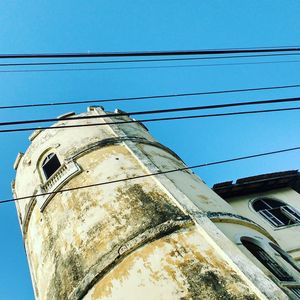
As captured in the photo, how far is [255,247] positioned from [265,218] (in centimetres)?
486

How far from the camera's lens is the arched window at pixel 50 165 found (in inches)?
469

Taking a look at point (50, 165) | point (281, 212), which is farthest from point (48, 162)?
point (281, 212)

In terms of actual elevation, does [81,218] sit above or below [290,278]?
above

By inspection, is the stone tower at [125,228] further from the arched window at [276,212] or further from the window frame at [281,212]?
the arched window at [276,212]

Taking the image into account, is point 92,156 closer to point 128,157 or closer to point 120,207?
point 128,157

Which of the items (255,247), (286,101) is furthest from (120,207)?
(286,101)

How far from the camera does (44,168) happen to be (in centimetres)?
1216

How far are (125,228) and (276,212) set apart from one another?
729cm

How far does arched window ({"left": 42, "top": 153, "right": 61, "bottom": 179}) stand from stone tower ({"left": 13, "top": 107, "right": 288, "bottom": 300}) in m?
0.03

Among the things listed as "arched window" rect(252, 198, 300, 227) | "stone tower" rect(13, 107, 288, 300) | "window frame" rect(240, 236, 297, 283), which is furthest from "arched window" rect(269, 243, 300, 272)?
"arched window" rect(252, 198, 300, 227)

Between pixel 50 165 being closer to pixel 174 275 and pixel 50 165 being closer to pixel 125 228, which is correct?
pixel 125 228

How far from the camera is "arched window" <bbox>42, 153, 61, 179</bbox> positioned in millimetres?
11914

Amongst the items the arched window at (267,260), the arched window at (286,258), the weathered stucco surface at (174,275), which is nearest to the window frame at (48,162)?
the weathered stucco surface at (174,275)

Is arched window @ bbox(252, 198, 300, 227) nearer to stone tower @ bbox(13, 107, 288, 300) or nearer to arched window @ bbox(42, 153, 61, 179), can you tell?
stone tower @ bbox(13, 107, 288, 300)
